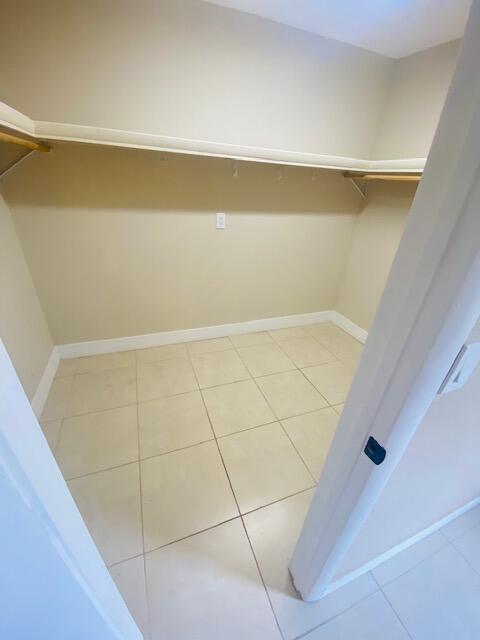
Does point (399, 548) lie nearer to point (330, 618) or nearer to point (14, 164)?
point (330, 618)

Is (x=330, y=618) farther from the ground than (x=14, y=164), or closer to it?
closer to it

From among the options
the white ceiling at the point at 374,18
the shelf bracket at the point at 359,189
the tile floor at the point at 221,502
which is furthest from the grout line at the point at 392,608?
the white ceiling at the point at 374,18

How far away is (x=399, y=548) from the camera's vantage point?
1056 mm

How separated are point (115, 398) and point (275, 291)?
5.24 ft

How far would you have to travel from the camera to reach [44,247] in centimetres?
168

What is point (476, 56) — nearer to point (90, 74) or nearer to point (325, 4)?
point (325, 4)

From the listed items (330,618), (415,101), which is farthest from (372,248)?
(330,618)

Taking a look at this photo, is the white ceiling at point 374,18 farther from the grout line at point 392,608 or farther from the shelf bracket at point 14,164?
the grout line at point 392,608

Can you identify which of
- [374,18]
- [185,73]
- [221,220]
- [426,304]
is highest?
[374,18]

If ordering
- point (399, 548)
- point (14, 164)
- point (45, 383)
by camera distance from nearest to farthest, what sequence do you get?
point (399, 548), point (14, 164), point (45, 383)

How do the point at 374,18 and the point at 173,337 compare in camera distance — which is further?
the point at 173,337

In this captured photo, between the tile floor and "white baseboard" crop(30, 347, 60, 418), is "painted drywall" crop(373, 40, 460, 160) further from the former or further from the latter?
"white baseboard" crop(30, 347, 60, 418)

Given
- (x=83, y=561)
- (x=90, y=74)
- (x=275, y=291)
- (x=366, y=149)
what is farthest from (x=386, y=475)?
(x=366, y=149)

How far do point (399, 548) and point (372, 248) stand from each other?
2.07 meters
